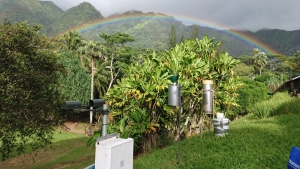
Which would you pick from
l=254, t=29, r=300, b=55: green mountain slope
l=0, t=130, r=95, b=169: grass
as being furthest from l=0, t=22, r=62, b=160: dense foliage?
l=254, t=29, r=300, b=55: green mountain slope

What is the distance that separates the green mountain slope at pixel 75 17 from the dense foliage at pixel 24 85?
76711mm

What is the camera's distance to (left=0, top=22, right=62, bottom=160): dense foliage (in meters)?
6.87

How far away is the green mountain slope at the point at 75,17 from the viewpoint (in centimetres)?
8362

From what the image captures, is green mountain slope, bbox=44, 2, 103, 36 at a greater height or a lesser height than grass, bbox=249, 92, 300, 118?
greater

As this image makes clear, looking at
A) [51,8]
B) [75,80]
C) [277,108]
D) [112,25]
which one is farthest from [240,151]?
[51,8]

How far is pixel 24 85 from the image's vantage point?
742 centimetres

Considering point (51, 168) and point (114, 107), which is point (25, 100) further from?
point (51, 168)

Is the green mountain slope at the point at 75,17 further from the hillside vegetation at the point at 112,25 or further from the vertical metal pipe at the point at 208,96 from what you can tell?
the vertical metal pipe at the point at 208,96

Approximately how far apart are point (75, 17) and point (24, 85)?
92.5m

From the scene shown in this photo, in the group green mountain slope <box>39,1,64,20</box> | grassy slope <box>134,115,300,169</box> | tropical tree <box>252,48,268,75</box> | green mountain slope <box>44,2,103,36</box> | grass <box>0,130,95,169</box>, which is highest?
green mountain slope <box>39,1,64,20</box>

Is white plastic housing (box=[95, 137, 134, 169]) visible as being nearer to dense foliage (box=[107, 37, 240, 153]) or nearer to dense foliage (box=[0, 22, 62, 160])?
dense foliage (box=[107, 37, 240, 153])

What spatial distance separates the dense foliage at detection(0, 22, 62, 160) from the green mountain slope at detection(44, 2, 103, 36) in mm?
76711

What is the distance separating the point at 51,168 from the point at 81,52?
20290mm

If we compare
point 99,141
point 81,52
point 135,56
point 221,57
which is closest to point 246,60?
point 135,56
